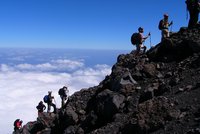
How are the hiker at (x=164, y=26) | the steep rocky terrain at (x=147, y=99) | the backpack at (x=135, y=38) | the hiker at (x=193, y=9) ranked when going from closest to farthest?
1. the steep rocky terrain at (x=147, y=99)
2. the hiker at (x=193, y=9)
3. the hiker at (x=164, y=26)
4. the backpack at (x=135, y=38)

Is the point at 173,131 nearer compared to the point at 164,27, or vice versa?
the point at 173,131

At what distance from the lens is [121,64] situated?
28703mm

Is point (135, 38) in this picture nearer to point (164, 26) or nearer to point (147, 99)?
point (164, 26)

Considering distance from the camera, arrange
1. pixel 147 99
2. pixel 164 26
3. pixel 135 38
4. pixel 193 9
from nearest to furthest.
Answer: pixel 147 99 < pixel 193 9 < pixel 164 26 < pixel 135 38

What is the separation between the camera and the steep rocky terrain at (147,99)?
16422 millimetres

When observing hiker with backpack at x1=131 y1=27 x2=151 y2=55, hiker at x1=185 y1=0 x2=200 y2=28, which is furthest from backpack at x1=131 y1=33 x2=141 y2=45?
hiker at x1=185 y1=0 x2=200 y2=28

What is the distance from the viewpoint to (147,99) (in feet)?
65.7

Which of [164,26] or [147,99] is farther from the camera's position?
[164,26]

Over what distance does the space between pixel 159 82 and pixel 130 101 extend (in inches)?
99.6

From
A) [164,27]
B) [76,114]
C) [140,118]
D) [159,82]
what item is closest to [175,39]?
[164,27]

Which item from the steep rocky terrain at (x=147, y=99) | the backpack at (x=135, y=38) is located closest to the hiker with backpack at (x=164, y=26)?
the steep rocky terrain at (x=147, y=99)

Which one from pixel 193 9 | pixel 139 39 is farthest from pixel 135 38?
pixel 193 9

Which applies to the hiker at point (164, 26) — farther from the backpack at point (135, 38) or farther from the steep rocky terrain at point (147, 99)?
the backpack at point (135, 38)

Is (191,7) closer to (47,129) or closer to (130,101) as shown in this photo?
(130,101)
